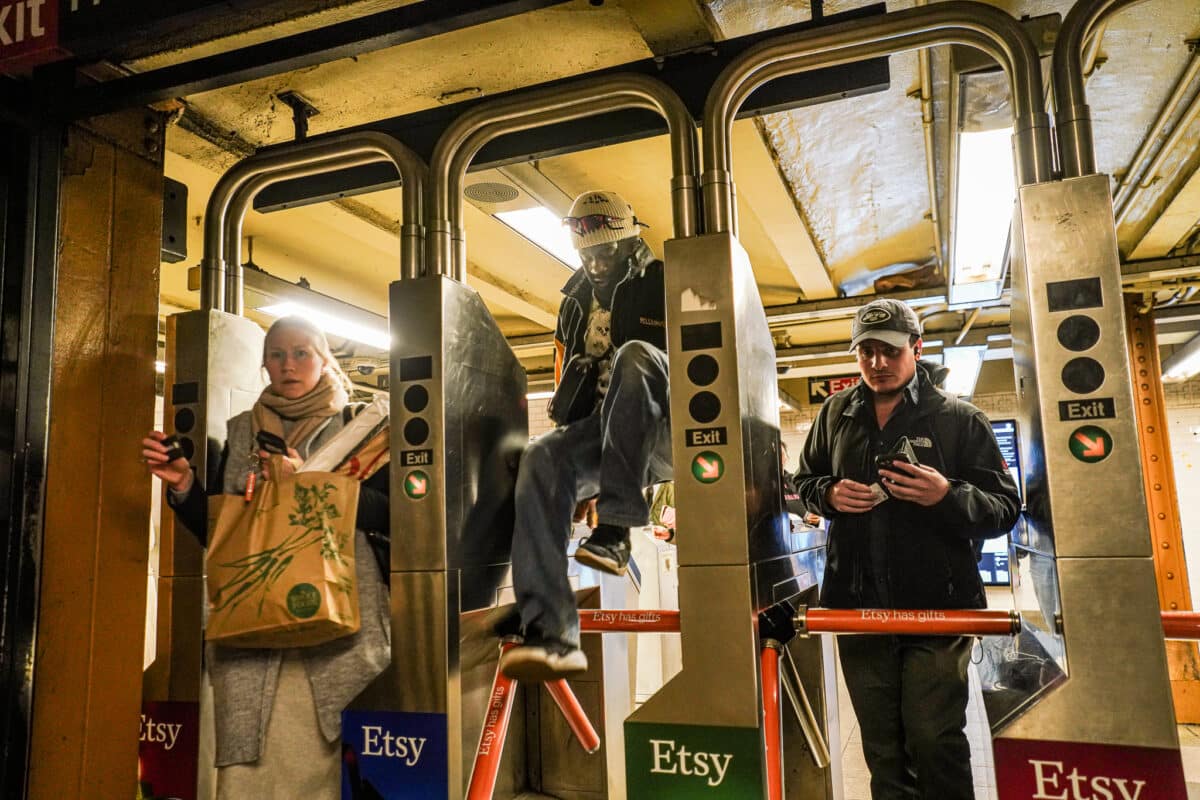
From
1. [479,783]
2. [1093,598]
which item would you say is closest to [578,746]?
[479,783]

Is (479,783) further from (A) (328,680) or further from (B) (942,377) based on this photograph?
(B) (942,377)

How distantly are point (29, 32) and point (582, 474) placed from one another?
168 cm

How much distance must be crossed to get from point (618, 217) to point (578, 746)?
202 centimetres

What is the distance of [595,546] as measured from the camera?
1853mm

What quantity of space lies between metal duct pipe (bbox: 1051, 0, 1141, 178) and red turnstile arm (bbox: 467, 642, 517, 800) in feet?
5.11

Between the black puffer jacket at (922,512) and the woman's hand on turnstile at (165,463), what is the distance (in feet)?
5.29

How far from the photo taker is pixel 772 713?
1706 millimetres

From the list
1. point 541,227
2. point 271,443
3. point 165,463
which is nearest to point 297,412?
point 271,443

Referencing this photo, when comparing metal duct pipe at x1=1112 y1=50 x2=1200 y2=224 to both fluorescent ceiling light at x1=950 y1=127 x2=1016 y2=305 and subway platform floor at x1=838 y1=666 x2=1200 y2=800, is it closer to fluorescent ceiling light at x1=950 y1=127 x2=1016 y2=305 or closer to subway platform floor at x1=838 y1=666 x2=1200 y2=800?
fluorescent ceiling light at x1=950 y1=127 x2=1016 y2=305

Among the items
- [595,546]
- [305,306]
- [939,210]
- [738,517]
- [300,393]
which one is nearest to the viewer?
[738,517]

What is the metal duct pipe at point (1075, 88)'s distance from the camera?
164cm

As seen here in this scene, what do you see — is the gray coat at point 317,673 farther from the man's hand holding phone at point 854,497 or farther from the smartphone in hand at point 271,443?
the man's hand holding phone at point 854,497

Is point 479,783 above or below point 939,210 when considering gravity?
below

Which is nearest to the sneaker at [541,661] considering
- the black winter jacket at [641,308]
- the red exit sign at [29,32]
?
the black winter jacket at [641,308]
